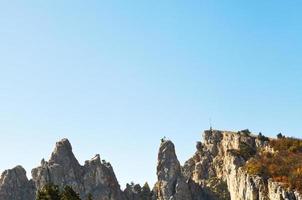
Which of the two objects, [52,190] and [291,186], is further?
[291,186]

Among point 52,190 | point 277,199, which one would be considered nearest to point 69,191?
point 52,190

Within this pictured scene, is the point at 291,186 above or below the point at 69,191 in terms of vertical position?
above

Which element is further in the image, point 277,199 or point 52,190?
point 277,199

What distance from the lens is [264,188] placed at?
655 feet

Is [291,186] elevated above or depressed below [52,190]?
above

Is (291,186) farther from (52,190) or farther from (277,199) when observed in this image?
(52,190)

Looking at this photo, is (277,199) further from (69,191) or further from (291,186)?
(69,191)

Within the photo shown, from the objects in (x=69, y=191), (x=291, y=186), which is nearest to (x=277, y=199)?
(x=291, y=186)

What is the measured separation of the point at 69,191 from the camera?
127188 mm

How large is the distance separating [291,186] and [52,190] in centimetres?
9868

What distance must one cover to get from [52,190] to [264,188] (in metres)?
98.8

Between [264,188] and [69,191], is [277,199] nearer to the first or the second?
[264,188]

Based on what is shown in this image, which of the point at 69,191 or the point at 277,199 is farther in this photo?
the point at 277,199

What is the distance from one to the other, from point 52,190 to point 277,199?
301 feet
